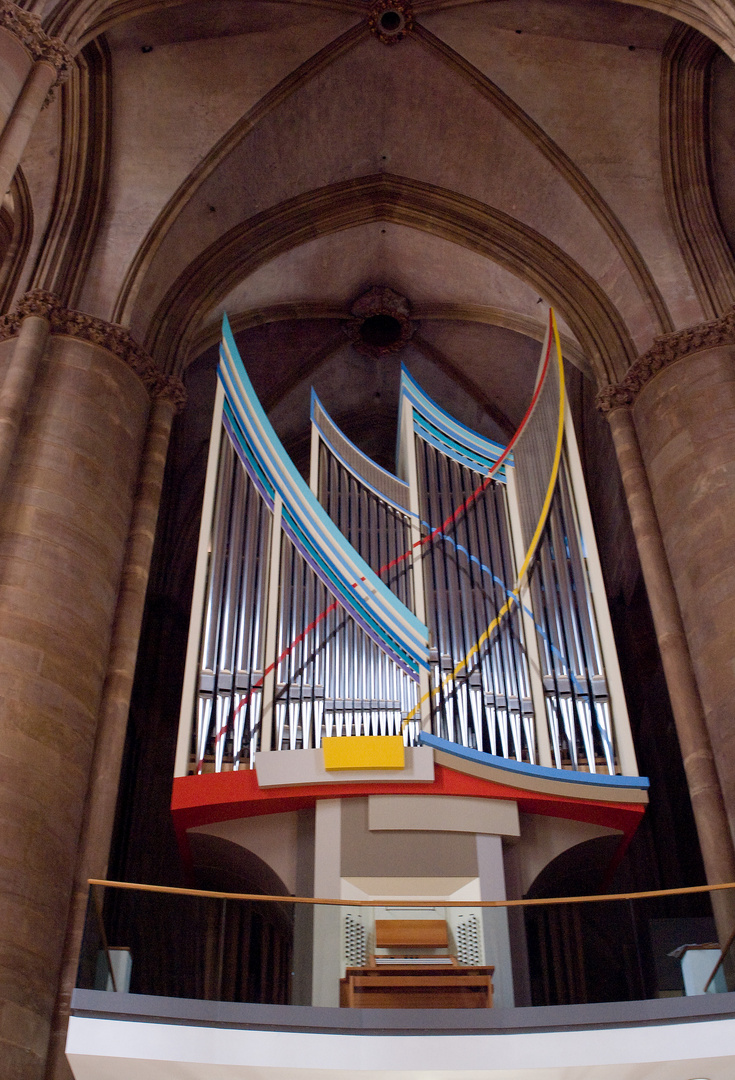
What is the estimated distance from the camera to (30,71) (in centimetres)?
922

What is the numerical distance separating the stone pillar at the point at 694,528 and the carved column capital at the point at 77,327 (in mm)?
5269

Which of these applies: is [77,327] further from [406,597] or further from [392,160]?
[392,160]

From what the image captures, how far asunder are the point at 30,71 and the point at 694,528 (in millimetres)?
7322

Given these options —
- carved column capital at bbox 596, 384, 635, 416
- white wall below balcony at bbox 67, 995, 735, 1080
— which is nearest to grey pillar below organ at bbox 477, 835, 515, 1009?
white wall below balcony at bbox 67, 995, 735, 1080

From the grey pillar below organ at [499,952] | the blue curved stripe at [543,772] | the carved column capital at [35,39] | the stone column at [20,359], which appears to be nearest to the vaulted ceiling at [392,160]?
the stone column at [20,359]

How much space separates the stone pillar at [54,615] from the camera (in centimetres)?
806

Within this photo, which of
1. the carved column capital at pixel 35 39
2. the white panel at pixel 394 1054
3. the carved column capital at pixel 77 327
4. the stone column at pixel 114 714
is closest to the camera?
the white panel at pixel 394 1054

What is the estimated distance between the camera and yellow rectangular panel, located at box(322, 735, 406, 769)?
29.6ft

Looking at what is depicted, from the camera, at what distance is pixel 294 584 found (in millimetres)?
11328

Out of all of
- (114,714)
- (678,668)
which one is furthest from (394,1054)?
(678,668)

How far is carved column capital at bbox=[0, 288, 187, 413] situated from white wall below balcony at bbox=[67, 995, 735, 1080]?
282 inches

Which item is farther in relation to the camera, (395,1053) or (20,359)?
(20,359)

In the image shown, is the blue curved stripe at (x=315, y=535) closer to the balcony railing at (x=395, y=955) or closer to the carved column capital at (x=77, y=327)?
the carved column capital at (x=77, y=327)

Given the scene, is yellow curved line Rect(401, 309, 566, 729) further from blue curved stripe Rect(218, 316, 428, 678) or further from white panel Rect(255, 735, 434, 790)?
white panel Rect(255, 735, 434, 790)
